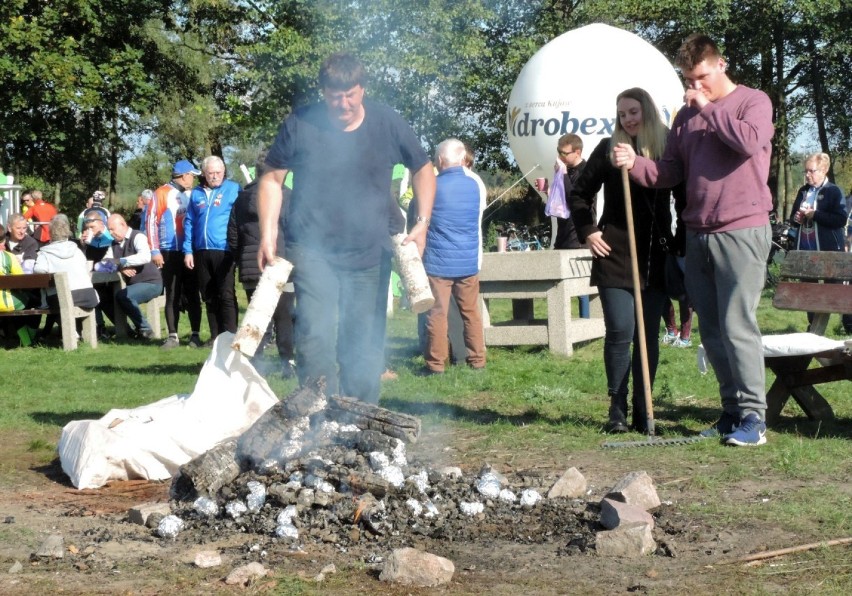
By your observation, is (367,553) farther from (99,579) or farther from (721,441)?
(721,441)

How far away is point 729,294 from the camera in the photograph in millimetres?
5695

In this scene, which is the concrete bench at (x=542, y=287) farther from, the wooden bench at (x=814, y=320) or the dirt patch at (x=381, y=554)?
the dirt patch at (x=381, y=554)

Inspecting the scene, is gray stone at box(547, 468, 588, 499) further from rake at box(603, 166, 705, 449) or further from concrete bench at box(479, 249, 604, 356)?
concrete bench at box(479, 249, 604, 356)

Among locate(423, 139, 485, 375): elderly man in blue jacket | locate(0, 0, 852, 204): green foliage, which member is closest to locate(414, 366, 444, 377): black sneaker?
locate(423, 139, 485, 375): elderly man in blue jacket

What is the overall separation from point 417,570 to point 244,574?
1.92 feet

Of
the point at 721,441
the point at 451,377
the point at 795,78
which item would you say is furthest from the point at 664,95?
the point at 795,78

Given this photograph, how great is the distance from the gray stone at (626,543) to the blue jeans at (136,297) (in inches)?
377

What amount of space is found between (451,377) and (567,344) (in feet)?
5.72

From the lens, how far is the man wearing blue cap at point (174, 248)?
1184cm

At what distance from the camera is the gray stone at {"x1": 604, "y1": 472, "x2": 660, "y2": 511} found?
4.47 metres

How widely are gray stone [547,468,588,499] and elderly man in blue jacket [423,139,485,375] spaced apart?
172 inches

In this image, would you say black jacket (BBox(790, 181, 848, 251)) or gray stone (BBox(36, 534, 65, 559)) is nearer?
gray stone (BBox(36, 534, 65, 559))

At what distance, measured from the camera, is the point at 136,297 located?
12672mm

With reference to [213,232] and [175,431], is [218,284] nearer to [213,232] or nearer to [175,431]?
[213,232]
